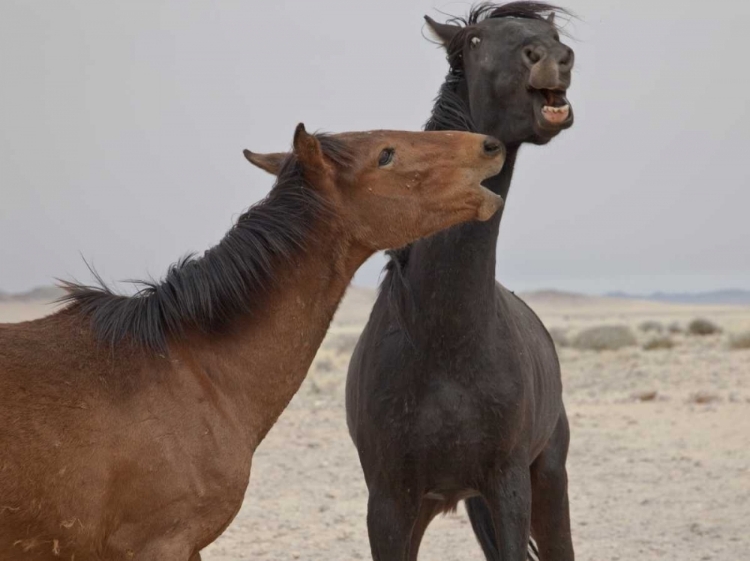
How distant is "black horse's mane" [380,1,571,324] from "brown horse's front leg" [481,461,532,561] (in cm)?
97

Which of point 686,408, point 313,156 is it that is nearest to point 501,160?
point 313,156

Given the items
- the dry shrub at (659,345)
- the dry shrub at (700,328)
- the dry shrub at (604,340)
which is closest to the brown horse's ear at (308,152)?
the dry shrub at (659,345)

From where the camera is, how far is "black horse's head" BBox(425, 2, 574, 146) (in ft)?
15.4

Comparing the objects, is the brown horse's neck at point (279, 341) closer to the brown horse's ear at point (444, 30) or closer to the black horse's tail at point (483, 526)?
the brown horse's ear at point (444, 30)

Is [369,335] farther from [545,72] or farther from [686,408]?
[686,408]

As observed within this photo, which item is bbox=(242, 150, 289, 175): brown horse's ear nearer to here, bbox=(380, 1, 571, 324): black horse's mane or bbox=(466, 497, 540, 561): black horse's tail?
bbox=(380, 1, 571, 324): black horse's mane

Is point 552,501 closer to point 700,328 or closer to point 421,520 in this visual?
point 421,520

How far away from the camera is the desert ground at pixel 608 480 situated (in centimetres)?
810

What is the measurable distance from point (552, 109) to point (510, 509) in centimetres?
187

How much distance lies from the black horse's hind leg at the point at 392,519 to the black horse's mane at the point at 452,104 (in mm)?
924

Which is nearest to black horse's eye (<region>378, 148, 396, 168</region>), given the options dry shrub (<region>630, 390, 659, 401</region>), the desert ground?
the desert ground

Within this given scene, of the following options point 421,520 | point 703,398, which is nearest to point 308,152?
point 421,520

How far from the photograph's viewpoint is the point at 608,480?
10453mm

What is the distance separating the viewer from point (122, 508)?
3.64m
